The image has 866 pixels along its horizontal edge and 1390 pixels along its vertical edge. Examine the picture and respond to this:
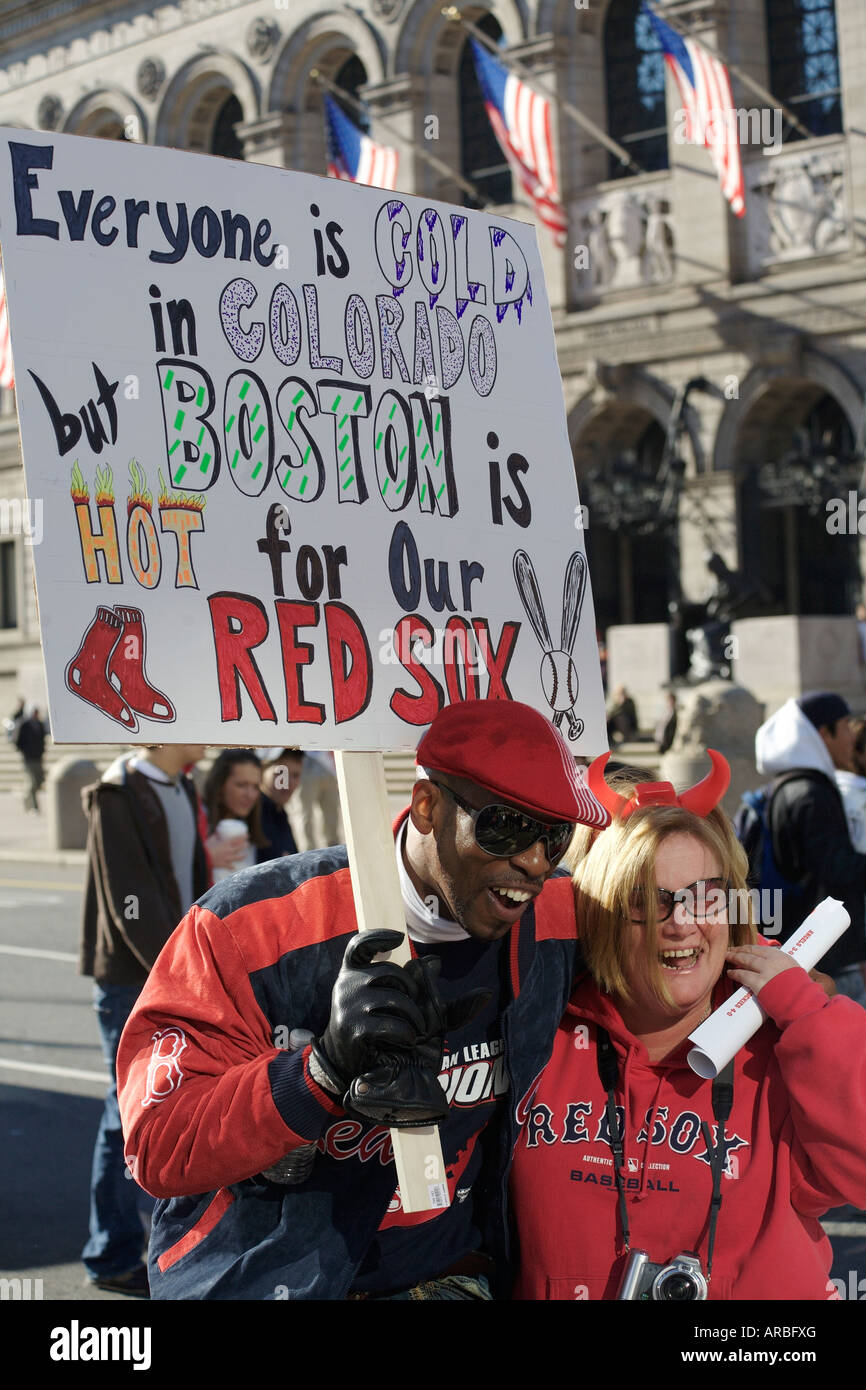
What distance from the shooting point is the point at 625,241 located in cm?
2647

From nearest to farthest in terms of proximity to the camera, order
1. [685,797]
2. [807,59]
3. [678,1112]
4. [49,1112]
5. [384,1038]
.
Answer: [384,1038] → [678,1112] → [685,797] → [49,1112] → [807,59]

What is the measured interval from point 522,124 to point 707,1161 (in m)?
21.1

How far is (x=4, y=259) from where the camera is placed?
2.42m

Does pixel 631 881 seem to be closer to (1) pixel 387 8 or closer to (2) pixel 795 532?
(2) pixel 795 532

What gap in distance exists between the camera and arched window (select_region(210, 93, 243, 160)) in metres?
32.9

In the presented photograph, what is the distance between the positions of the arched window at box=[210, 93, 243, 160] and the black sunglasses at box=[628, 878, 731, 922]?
32.4 meters

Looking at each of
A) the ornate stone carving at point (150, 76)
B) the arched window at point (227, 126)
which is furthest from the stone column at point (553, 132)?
the ornate stone carving at point (150, 76)

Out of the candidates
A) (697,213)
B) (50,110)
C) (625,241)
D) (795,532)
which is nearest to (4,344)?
(697,213)

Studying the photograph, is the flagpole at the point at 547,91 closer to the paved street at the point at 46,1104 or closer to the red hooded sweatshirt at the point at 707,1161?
the paved street at the point at 46,1104

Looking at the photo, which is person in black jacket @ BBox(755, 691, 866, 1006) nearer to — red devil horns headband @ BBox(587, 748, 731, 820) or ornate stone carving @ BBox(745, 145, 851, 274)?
red devil horns headband @ BBox(587, 748, 731, 820)

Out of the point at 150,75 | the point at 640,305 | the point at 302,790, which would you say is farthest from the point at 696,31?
the point at 302,790

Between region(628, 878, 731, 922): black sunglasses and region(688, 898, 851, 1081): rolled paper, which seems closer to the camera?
region(688, 898, 851, 1081): rolled paper

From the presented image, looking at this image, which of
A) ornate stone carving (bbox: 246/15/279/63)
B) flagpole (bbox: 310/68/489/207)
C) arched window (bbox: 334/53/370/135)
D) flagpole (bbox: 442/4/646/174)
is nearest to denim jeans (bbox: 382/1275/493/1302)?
flagpole (bbox: 442/4/646/174)
